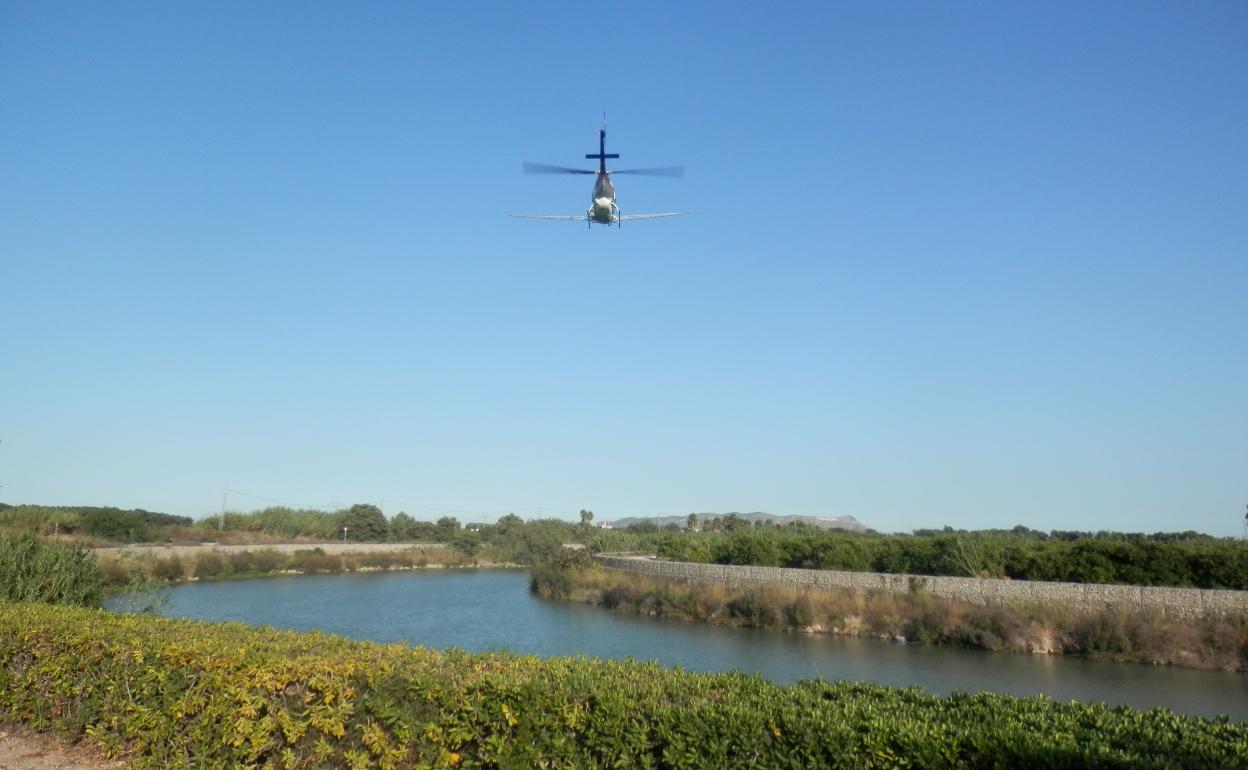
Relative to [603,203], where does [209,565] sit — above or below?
below

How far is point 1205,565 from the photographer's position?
26.3 metres

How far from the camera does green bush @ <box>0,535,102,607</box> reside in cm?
1193

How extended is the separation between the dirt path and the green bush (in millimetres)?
4653

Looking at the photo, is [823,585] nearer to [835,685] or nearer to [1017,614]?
[1017,614]

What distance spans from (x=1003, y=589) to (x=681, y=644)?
34.3 ft

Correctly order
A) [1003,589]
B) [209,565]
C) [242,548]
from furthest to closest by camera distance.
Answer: [242,548]
[209,565]
[1003,589]

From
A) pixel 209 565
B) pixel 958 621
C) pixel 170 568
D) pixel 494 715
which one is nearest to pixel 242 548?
pixel 209 565

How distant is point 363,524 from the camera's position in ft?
278

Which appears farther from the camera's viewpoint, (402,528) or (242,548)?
(402,528)

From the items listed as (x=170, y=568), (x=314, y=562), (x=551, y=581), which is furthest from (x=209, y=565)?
(x=551, y=581)

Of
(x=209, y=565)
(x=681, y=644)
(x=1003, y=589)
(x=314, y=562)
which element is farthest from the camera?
(x=314, y=562)

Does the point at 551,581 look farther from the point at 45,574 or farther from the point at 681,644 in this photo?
the point at 45,574

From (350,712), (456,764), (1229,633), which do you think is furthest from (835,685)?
(1229,633)

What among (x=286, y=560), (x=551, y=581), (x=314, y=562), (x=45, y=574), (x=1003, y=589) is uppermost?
(x=45, y=574)
